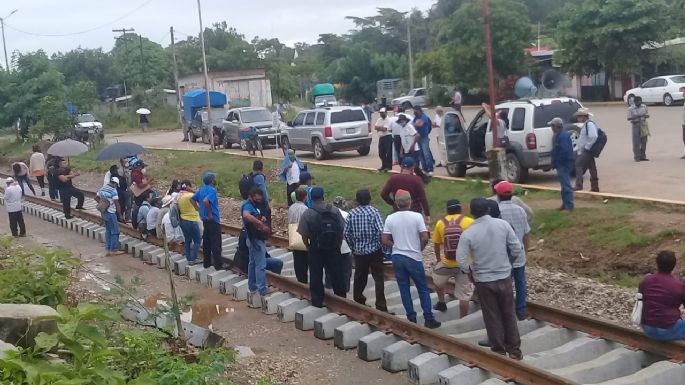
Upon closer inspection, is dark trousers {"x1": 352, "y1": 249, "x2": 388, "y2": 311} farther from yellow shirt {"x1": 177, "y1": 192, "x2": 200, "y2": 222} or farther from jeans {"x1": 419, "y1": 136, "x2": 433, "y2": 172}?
jeans {"x1": 419, "y1": 136, "x2": 433, "y2": 172}

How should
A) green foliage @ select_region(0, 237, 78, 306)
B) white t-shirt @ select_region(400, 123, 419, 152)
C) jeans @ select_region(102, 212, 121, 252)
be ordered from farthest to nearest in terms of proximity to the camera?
white t-shirt @ select_region(400, 123, 419, 152) → jeans @ select_region(102, 212, 121, 252) → green foliage @ select_region(0, 237, 78, 306)

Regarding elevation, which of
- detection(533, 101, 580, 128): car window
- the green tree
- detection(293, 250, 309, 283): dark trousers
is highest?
the green tree

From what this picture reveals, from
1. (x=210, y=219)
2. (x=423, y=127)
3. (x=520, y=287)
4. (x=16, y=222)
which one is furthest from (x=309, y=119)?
(x=520, y=287)

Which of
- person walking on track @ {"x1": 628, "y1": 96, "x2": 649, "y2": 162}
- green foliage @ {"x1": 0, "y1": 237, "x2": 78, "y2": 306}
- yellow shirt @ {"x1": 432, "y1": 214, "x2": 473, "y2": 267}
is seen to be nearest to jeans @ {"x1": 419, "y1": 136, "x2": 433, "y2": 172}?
person walking on track @ {"x1": 628, "y1": 96, "x2": 649, "y2": 162}

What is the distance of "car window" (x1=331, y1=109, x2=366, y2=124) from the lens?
2745cm

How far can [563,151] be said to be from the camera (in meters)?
13.7

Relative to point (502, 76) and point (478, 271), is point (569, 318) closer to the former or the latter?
point (478, 271)

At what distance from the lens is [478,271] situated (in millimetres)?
8289

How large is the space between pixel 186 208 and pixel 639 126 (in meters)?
10.6

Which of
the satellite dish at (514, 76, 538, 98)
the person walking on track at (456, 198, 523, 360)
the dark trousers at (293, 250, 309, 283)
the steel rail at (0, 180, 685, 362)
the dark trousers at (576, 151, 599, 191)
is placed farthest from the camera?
A: the satellite dish at (514, 76, 538, 98)

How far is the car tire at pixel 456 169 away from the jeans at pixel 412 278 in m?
10.0

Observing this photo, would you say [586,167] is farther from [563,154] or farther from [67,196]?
[67,196]

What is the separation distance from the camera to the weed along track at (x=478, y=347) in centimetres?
781

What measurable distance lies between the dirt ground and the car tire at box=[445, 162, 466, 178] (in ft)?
24.4
